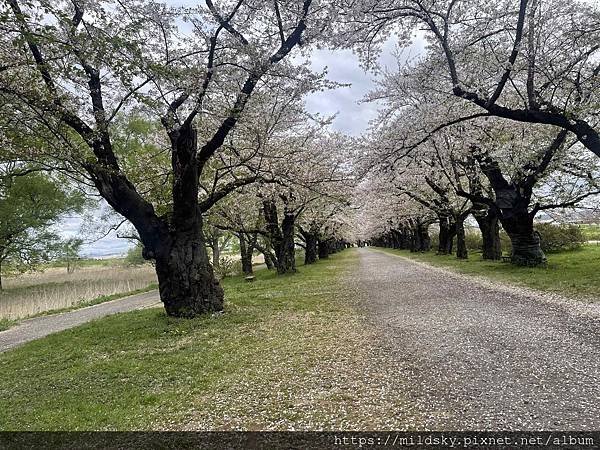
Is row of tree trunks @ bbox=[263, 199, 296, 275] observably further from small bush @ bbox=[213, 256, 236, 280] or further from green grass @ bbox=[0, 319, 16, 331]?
green grass @ bbox=[0, 319, 16, 331]

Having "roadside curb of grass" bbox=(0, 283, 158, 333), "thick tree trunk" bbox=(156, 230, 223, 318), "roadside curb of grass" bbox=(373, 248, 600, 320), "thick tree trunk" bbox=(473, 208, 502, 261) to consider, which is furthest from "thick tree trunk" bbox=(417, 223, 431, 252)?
"thick tree trunk" bbox=(156, 230, 223, 318)

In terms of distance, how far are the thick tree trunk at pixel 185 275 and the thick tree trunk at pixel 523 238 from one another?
40.4 ft

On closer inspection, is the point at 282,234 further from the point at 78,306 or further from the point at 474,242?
the point at 474,242

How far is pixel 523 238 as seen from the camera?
15.5 m

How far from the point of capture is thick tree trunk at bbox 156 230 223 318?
9.40 meters

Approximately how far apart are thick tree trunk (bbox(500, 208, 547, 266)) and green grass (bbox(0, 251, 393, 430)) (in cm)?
938

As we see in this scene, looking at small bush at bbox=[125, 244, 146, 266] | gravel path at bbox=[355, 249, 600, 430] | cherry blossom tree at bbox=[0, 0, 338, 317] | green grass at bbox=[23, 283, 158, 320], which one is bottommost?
green grass at bbox=[23, 283, 158, 320]

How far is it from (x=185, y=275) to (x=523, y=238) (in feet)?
43.5

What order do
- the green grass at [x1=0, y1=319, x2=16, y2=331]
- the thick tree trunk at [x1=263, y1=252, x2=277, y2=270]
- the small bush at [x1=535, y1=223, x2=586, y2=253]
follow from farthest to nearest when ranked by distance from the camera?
the thick tree trunk at [x1=263, y1=252, x2=277, y2=270], the small bush at [x1=535, y1=223, x2=586, y2=253], the green grass at [x1=0, y1=319, x2=16, y2=331]

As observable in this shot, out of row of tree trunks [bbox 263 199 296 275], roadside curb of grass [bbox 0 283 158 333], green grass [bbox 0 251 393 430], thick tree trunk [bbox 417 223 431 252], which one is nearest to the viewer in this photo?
green grass [bbox 0 251 393 430]

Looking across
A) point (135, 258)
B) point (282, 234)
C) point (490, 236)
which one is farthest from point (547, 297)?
point (135, 258)

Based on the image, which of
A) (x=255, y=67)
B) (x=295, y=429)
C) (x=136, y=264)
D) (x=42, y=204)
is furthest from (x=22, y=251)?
(x=295, y=429)

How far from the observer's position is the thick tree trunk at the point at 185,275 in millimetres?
9398

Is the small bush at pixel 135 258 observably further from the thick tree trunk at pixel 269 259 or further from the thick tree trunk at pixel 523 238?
the thick tree trunk at pixel 523 238
